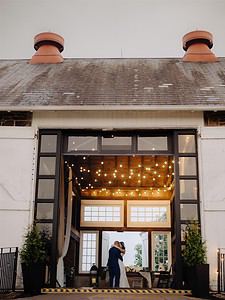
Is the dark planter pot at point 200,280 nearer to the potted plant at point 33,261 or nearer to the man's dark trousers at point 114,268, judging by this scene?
the potted plant at point 33,261

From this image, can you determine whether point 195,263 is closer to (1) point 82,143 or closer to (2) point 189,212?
(2) point 189,212

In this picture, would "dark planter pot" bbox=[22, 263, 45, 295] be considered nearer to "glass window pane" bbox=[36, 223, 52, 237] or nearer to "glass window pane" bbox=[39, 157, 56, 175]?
"glass window pane" bbox=[36, 223, 52, 237]

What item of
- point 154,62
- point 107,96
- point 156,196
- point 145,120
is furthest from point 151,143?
point 156,196

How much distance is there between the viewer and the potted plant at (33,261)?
25.1 ft

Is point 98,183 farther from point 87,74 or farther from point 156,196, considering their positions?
point 87,74

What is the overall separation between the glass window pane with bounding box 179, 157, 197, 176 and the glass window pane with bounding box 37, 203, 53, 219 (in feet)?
9.19

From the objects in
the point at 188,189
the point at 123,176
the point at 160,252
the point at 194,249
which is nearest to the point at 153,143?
the point at 188,189

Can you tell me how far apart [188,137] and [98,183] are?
6.24 m

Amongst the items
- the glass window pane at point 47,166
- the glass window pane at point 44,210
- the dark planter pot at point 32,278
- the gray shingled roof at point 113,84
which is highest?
the gray shingled roof at point 113,84

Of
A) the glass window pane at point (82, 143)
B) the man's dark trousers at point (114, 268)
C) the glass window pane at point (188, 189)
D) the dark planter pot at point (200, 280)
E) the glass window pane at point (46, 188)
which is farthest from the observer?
the man's dark trousers at point (114, 268)

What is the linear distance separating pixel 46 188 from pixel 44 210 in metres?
0.46

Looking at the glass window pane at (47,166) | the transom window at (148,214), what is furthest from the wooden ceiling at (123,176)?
the glass window pane at (47,166)

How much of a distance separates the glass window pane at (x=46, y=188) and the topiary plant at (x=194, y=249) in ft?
9.47

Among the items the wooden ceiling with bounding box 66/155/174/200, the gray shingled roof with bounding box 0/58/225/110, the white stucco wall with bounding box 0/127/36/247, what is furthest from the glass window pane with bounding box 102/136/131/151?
the white stucco wall with bounding box 0/127/36/247
